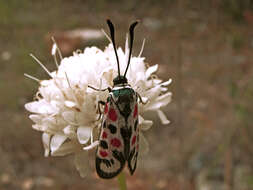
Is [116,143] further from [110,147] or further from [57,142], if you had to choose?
[57,142]

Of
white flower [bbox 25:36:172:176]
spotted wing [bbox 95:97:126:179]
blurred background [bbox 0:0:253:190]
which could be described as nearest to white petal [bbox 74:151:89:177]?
white flower [bbox 25:36:172:176]

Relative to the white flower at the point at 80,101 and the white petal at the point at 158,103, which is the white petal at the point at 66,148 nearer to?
the white flower at the point at 80,101

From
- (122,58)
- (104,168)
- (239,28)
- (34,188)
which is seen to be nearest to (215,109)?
(239,28)

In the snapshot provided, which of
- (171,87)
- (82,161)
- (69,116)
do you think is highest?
(69,116)

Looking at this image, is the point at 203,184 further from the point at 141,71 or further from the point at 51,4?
the point at 51,4

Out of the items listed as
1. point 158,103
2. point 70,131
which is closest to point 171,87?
point 158,103

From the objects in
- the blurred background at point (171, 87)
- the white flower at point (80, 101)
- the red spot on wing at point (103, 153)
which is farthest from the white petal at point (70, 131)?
the blurred background at point (171, 87)
